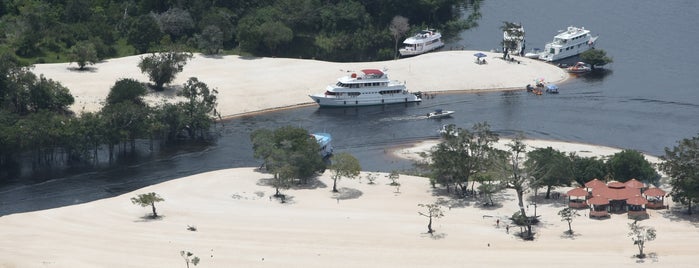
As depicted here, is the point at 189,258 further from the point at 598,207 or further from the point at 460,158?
the point at 598,207

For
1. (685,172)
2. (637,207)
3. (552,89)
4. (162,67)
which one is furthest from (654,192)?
(162,67)

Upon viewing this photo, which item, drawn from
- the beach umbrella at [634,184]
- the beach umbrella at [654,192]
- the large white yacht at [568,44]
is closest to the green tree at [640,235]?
the beach umbrella at [654,192]

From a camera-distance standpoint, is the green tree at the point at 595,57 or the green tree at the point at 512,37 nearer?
the green tree at the point at 595,57

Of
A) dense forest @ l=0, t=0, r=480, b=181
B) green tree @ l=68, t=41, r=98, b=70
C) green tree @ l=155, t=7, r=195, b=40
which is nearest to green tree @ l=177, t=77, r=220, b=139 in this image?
dense forest @ l=0, t=0, r=480, b=181

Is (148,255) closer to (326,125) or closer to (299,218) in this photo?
(299,218)

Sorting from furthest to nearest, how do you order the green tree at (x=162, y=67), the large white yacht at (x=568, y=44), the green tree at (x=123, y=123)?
the large white yacht at (x=568, y=44)
the green tree at (x=162, y=67)
the green tree at (x=123, y=123)

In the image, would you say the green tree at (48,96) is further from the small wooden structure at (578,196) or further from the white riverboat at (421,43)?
the small wooden structure at (578,196)

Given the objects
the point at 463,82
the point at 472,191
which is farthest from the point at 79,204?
the point at 463,82
